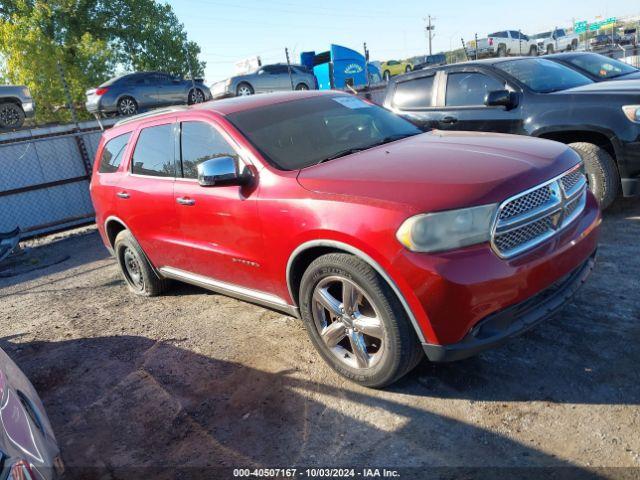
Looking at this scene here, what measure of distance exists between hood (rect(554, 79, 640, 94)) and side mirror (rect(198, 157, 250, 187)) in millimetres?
4187

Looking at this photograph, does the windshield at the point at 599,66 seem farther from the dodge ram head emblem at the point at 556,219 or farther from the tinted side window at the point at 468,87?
the dodge ram head emblem at the point at 556,219

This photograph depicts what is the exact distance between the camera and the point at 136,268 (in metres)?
5.54

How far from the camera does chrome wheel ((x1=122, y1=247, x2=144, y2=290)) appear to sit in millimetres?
5476

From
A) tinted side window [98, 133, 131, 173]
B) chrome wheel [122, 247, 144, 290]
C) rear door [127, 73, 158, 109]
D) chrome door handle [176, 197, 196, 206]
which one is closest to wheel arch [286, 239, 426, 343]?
chrome door handle [176, 197, 196, 206]

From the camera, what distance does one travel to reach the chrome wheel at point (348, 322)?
118 inches

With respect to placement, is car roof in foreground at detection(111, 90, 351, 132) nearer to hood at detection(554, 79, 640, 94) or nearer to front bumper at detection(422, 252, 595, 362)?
front bumper at detection(422, 252, 595, 362)

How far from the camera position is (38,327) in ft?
17.4

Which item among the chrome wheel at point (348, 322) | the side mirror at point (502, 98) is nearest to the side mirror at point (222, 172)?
the chrome wheel at point (348, 322)

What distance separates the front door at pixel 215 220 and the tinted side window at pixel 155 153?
210 millimetres

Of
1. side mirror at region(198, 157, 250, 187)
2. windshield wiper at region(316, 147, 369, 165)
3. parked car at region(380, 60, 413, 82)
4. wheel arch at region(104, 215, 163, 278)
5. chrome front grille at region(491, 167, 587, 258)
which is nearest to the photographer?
chrome front grille at region(491, 167, 587, 258)

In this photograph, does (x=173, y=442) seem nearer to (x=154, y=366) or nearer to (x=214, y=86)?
(x=154, y=366)

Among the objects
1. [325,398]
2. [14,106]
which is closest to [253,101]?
[325,398]

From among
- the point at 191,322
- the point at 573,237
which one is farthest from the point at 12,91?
the point at 573,237

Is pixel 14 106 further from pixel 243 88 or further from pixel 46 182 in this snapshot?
pixel 243 88
